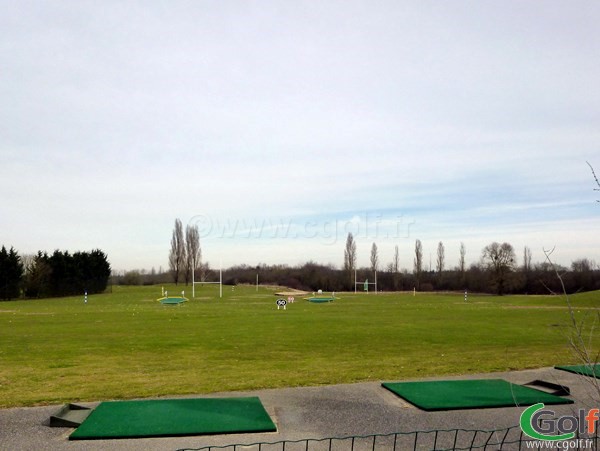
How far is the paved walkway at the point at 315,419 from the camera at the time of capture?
625 cm

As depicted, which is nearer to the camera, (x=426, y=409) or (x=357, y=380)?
(x=426, y=409)

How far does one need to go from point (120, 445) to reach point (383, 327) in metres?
16.0

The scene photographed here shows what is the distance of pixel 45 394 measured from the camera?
346 inches

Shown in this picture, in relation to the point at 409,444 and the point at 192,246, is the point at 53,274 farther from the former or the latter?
the point at 409,444

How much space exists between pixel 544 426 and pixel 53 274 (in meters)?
60.8

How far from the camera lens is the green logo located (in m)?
5.77

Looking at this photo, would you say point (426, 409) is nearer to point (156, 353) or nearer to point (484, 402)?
point (484, 402)

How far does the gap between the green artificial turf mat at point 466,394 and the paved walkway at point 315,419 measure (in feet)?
0.67

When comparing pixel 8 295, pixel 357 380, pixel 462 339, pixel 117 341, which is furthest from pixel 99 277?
pixel 357 380

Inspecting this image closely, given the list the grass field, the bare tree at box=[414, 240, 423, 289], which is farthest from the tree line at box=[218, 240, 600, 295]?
the grass field

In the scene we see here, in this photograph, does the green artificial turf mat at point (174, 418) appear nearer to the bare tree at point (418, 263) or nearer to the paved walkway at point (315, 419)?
the paved walkway at point (315, 419)

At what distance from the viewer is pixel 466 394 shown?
8633 millimetres

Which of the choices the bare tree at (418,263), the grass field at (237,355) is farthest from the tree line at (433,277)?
the grass field at (237,355)

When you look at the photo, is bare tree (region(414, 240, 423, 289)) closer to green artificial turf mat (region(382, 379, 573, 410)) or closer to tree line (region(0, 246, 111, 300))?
tree line (region(0, 246, 111, 300))
